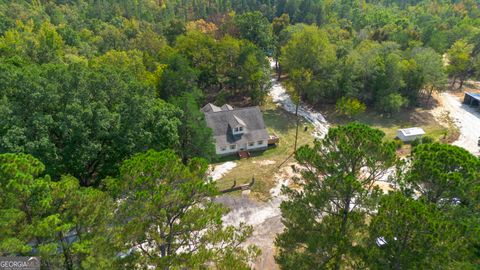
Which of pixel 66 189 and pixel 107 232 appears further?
pixel 107 232

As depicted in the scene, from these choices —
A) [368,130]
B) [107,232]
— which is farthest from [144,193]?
[368,130]

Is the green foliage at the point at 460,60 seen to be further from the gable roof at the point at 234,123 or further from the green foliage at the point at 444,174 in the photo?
the green foliage at the point at 444,174

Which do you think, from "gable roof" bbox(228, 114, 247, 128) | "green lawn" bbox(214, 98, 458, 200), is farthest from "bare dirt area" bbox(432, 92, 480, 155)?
"gable roof" bbox(228, 114, 247, 128)

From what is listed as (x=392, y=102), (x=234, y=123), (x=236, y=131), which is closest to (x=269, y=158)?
(x=236, y=131)

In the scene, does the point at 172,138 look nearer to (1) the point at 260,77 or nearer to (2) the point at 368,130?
(2) the point at 368,130

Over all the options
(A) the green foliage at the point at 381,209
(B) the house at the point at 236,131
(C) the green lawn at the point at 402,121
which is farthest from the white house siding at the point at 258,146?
(A) the green foliage at the point at 381,209

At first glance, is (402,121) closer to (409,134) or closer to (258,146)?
(409,134)
